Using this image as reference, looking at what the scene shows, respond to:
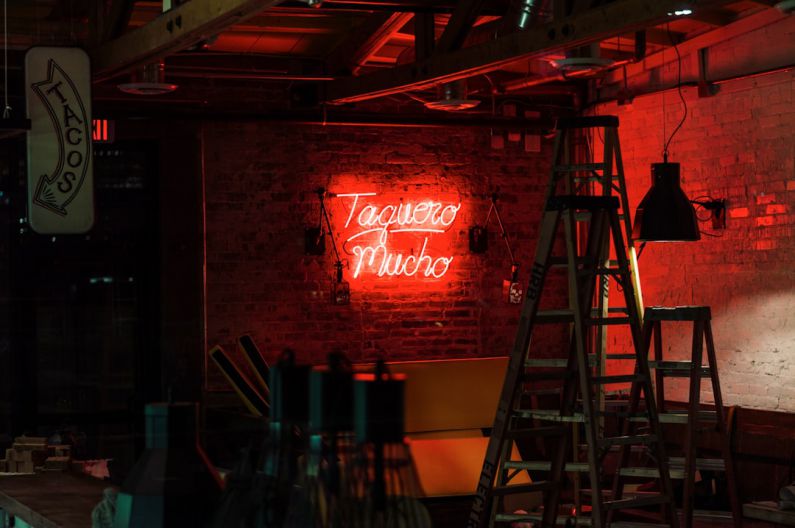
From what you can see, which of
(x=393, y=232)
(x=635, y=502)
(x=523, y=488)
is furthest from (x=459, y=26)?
(x=393, y=232)

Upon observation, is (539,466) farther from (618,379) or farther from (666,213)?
(666,213)

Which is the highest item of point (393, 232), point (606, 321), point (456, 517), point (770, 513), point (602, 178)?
point (602, 178)

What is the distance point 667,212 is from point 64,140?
369 cm

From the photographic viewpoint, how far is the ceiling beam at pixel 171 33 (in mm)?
4414

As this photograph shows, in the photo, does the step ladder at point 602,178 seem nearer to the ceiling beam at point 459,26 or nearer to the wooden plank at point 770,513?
the ceiling beam at point 459,26

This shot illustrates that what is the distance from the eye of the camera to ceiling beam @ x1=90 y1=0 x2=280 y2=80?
14.5 ft

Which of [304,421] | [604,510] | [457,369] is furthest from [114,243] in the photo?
[304,421]

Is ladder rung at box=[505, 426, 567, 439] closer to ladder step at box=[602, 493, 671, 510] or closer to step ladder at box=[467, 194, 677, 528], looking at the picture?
step ladder at box=[467, 194, 677, 528]

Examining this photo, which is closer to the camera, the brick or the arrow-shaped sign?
the arrow-shaped sign

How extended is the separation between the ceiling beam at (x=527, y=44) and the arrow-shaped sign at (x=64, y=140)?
2203mm

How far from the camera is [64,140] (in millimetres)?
5773

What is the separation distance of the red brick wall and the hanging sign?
11.8 ft

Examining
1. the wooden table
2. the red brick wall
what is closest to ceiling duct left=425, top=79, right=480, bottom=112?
the red brick wall

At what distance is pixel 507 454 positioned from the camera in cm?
611
